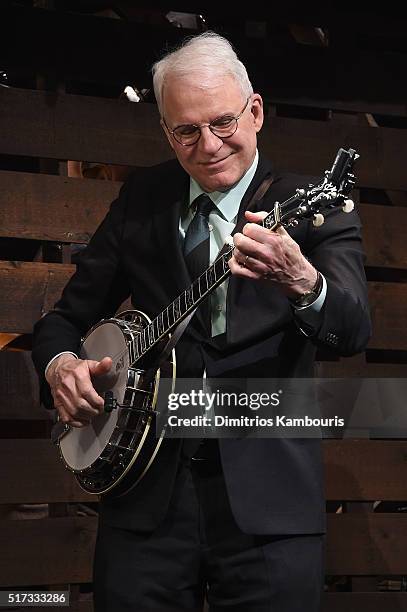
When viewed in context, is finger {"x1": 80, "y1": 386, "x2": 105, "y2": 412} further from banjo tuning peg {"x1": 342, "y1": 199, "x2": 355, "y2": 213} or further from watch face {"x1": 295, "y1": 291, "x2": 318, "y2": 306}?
banjo tuning peg {"x1": 342, "y1": 199, "x2": 355, "y2": 213}

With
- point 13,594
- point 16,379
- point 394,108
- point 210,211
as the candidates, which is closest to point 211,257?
point 210,211

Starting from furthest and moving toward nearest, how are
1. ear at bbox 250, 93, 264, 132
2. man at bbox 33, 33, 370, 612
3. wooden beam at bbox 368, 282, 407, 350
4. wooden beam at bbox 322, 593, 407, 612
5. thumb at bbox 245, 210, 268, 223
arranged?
wooden beam at bbox 368, 282, 407, 350
wooden beam at bbox 322, 593, 407, 612
ear at bbox 250, 93, 264, 132
man at bbox 33, 33, 370, 612
thumb at bbox 245, 210, 268, 223

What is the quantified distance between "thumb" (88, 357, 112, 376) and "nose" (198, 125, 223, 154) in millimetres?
525

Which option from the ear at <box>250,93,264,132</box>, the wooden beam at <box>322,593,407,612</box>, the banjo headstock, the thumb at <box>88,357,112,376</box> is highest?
the ear at <box>250,93,264,132</box>

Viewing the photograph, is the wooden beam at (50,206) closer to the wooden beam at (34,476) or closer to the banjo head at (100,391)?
the wooden beam at (34,476)

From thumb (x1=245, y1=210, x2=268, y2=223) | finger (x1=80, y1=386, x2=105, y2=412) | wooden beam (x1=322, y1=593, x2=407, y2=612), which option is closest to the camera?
thumb (x1=245, y1=210, x2=268, y2=223)

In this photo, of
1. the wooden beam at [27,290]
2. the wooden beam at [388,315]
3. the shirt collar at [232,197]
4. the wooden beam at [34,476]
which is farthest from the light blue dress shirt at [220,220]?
the wooden beam at [388,315]

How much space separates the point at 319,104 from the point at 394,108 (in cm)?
31

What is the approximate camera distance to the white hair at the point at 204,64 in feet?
7.74

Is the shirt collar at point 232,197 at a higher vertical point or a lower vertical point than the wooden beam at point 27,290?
lower

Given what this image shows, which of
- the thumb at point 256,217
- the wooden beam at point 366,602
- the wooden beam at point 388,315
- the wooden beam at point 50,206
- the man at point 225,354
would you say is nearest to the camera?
the thumb at point 256,217

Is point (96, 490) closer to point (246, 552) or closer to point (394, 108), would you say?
point (246, 552)

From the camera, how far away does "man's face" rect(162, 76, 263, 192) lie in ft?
7.68

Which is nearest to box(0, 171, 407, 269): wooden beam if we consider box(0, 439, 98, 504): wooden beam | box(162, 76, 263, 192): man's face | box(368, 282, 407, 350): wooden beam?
box(0, 439, 98, 504): wooden beam
